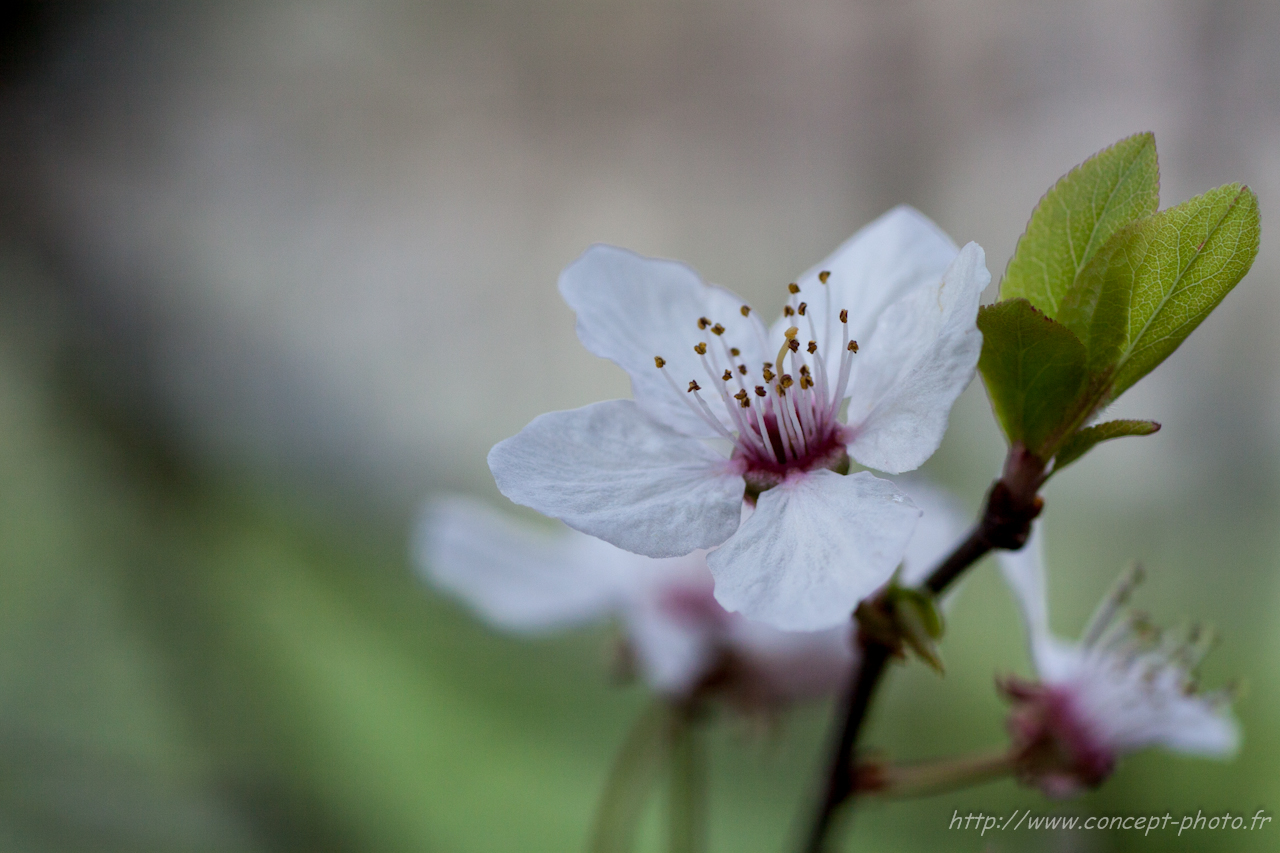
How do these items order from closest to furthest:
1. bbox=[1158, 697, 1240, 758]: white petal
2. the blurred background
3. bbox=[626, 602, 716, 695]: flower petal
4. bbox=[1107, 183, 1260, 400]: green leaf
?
bbox=[1107, 183, 1260, 400]: green leaf → bbox=[1158, 697, 1240, 758]: white petal → bbox=[626, 602, 716, 695]: flower petal → the blurred background

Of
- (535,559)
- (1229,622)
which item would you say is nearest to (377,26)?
(535,559)

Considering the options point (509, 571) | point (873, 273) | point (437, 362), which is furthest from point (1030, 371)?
point (437, 362)

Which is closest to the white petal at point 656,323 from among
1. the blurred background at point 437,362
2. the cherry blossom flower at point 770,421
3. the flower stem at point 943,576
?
the cherry blossom flower at point 770,421

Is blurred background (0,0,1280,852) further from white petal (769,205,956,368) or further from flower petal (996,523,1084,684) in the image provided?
white petal (769,205,956,368)

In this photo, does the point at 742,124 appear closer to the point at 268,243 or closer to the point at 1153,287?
the point at 268,243

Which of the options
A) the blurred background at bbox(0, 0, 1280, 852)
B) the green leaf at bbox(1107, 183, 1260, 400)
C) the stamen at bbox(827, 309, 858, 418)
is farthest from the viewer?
the blurred background at bbox(0, 0, 1280, 852)

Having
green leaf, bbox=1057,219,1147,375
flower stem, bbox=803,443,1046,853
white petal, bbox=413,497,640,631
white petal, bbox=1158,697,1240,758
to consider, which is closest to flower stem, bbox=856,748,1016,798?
flower stem, bbox=803,443,1046,853

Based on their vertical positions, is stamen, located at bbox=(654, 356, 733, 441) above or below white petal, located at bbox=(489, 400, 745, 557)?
above
